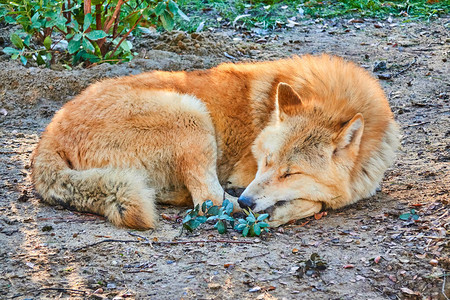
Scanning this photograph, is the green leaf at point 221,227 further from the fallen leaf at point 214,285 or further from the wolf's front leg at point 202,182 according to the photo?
the fallen leaf at point 214,285

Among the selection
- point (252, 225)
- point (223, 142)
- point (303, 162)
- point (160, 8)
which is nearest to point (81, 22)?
point (160, 8)

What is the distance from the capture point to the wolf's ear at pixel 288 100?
4.10 m

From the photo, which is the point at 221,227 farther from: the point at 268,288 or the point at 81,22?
the point at 81,22

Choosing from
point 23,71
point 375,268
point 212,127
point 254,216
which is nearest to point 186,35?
point 23,71

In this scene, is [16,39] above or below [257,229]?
above

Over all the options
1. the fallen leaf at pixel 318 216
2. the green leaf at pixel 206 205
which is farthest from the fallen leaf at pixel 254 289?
the fallen leaf at pixel 318 216

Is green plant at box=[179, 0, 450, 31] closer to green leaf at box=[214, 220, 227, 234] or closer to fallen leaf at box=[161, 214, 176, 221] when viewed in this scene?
fallen leaf at box=[161, 214, 176, 221]

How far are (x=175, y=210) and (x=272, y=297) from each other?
1626 mm

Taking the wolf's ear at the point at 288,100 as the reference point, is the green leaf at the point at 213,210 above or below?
below

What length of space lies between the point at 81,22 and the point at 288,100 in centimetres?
370

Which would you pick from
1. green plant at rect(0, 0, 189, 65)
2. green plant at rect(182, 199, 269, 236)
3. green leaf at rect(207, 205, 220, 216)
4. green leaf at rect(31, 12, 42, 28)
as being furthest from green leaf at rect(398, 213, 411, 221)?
green leaf at rect(31, 12, 42, 28)

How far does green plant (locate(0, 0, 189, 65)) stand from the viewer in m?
5.96

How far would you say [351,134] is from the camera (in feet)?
12.8

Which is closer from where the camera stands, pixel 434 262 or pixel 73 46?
pixel 434 262
